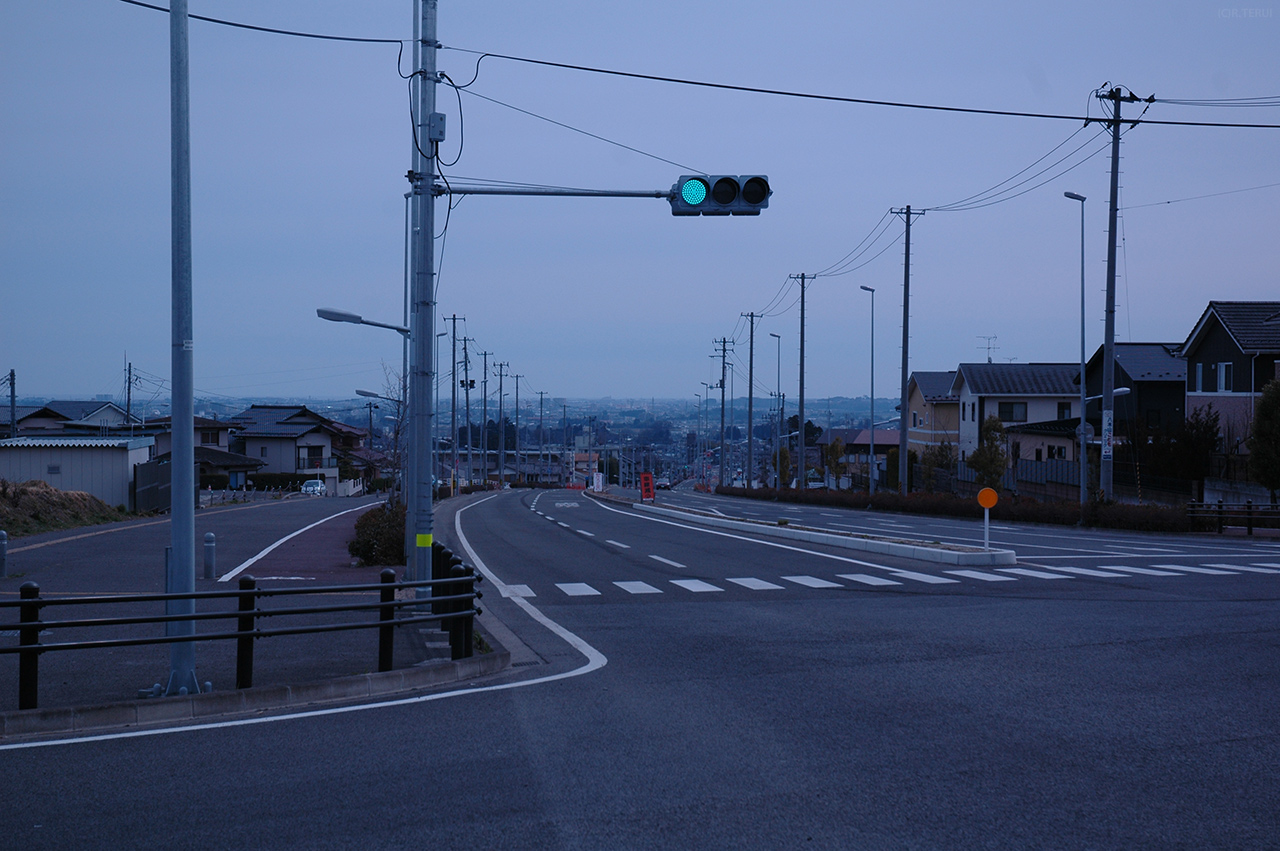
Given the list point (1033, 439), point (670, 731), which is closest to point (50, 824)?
point (670, 731)

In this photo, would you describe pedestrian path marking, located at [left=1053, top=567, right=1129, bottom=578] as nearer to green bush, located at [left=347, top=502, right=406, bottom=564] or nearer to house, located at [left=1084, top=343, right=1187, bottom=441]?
green bush, located at [left=347, top=502, right=406, bottom=564]

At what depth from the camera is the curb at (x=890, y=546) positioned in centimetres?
2161

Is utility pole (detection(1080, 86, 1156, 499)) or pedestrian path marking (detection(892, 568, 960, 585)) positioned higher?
utility pole (detection(1080, 86, 1156, 499))

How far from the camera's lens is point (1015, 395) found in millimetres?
73500

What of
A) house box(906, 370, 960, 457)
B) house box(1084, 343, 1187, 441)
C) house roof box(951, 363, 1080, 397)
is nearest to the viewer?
house box(1084, 343, 1187, 441)

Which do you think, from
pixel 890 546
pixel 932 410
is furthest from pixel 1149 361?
pixel 890 546

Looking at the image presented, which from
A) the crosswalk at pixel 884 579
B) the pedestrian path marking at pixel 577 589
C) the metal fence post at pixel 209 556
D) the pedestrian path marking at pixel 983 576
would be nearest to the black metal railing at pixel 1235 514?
the crosswalk at pixel 884 579

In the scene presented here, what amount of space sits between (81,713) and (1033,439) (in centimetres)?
6774

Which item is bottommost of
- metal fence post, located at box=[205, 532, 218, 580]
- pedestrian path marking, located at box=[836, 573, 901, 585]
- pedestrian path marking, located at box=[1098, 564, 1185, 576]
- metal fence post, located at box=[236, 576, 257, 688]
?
pedestrian path marking, located at box=[836, 573, 901, 585]

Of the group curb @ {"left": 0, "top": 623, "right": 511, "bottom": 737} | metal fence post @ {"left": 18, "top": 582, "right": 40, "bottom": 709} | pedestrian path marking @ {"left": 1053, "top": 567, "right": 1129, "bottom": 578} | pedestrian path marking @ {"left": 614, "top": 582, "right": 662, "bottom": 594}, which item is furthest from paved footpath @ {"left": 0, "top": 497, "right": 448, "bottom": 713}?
pedestrian path marking @ {"left": 1053, "top": 567, "right": 1129, "bottom": 578}

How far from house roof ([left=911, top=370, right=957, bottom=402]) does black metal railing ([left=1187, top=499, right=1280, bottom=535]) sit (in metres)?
53.9

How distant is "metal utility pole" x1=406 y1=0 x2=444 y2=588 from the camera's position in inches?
525

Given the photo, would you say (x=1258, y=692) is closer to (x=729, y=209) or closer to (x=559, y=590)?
(x=729, y=209)

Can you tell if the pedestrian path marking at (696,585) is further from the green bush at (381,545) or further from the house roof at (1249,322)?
the house roof at (1249,322)
